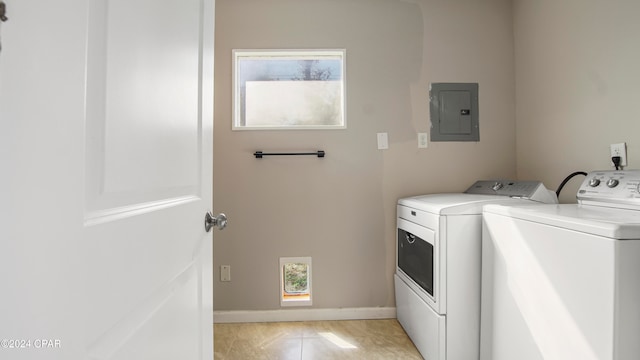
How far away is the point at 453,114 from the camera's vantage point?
88.7 inches

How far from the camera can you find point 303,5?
2.25 meters

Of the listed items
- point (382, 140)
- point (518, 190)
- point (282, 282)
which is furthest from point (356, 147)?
point (282, 282)

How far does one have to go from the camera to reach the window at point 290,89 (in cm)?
232

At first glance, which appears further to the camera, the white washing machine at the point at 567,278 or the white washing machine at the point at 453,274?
the white washing machine at the point at 453,274

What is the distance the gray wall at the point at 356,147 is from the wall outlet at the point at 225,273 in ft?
0.13

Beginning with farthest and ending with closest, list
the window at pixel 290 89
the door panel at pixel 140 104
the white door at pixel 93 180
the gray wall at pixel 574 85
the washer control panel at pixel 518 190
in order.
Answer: the window at pixel 290 89, the washer control panel at pixel 518 190, the gray wall at pixel 574 85, the door panel at pixel 140 104, the white door at pixel 93 180

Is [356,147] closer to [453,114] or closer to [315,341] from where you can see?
[453,114]

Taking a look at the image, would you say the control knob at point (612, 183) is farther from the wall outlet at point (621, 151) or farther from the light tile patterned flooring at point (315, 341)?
the light tile patterned flooring at point (315, 341)

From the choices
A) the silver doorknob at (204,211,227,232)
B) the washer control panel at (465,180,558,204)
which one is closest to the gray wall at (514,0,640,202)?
the washer control panel at (465,180,558,204)

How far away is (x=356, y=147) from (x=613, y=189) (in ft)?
4.73

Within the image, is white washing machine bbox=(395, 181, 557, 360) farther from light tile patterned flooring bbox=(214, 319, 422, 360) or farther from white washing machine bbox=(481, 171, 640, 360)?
light tile patterned flooring bbox=(214, 319, 422, 360)

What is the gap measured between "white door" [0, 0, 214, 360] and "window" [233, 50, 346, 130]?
1569mm

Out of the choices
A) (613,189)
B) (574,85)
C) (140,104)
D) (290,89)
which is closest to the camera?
(140,104)

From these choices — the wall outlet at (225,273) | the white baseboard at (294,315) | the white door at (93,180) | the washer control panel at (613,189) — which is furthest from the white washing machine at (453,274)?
the wall outlet at (225,273)
